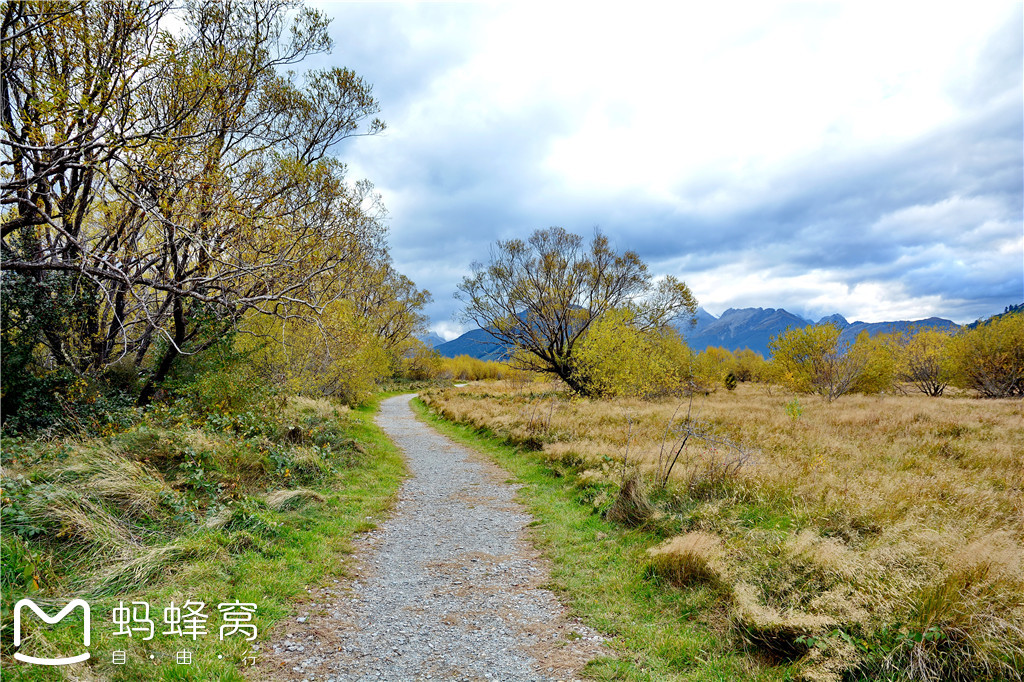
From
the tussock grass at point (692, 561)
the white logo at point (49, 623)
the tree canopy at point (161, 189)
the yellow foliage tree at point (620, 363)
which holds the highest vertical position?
the tree canopy at point (161, 189)

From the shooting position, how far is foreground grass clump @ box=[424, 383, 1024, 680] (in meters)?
3.30

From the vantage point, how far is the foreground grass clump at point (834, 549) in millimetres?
3297

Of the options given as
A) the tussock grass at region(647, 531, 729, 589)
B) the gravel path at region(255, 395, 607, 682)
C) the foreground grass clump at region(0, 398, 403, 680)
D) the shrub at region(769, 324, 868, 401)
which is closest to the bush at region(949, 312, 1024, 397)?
the shrub at region(769, 324, 868, 401)

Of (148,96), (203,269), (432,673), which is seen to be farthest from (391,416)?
(432,673)

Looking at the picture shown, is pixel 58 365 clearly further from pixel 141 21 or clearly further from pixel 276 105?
pixel 276 105

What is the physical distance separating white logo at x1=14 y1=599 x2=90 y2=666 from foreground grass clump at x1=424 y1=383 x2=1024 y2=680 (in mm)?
4293

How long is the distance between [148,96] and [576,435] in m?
13.1

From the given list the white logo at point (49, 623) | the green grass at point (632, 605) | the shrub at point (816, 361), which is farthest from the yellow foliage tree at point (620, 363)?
the white logo at point (49, 623)

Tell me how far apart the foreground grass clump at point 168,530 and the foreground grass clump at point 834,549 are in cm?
362

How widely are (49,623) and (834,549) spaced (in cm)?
697

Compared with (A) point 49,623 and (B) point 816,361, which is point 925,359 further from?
(A) point 49,623

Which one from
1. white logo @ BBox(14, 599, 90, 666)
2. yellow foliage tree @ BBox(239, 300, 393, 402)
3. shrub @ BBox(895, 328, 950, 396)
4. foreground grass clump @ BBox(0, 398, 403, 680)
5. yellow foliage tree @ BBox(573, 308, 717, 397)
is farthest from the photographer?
shrub @ BBox(895, 328, 950, 396)

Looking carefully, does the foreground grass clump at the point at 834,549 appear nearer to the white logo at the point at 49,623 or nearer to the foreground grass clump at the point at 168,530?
the foreground grass clump at the point at 168,530

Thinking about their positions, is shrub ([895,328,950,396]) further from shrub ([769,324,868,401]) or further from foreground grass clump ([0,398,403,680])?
foreground grass clump ([0,398,403,680])
